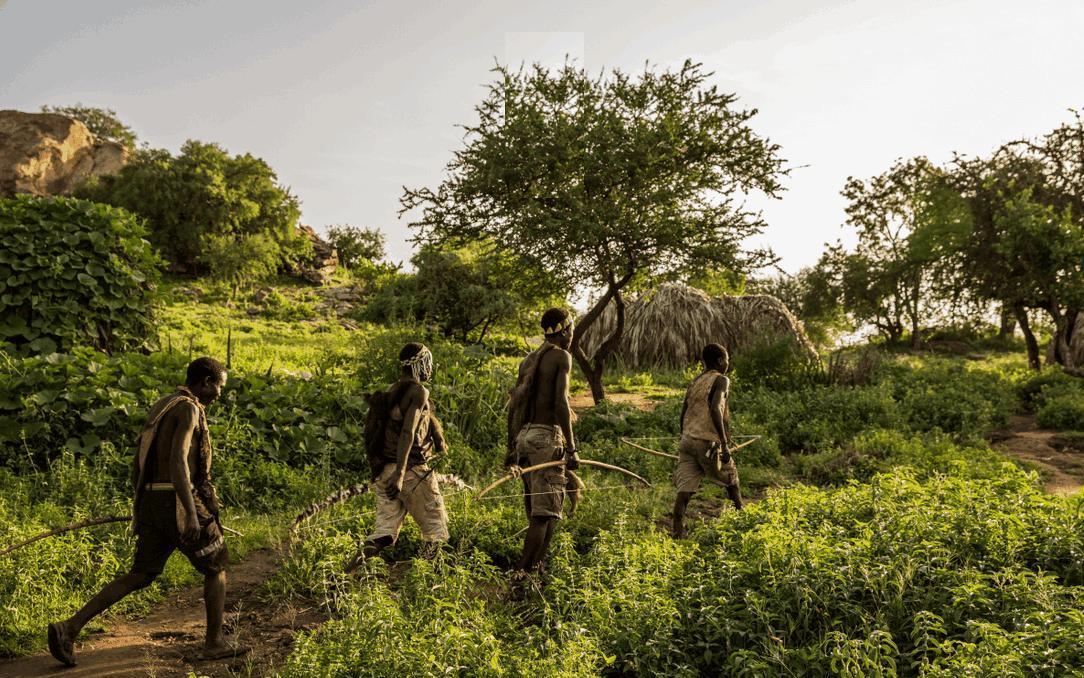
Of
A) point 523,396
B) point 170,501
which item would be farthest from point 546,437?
point 170,501

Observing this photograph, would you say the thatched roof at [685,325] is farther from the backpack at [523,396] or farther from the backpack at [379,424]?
the backpack at [379,424]

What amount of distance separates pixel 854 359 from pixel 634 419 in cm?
662

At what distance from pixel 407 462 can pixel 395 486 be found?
0.63ft

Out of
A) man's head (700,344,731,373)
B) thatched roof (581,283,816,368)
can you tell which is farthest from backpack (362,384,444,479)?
thatched roof (581,283,816,368)

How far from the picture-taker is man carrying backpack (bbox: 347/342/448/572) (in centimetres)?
573

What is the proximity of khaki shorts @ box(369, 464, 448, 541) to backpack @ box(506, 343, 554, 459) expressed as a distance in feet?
2.21

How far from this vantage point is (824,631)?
4.62m

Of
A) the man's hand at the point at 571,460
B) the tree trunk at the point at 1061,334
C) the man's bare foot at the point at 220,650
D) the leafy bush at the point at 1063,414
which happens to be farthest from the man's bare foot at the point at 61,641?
the tree trunk at the point at 1061,334

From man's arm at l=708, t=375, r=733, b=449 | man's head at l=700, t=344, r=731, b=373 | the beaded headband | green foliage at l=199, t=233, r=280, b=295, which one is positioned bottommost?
man's arm at l=708, t=375, r=733, b=449

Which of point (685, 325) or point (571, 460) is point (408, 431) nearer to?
point (571, 460)

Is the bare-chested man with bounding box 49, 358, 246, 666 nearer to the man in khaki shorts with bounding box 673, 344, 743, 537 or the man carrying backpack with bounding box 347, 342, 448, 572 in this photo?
the man carrying backpack with bounding box 347, 342, 448, 572

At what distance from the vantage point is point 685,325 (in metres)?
22.5

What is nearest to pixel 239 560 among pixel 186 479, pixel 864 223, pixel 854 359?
pixel 186 479

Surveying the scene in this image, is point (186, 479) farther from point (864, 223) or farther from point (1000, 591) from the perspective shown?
point (864, 223)
